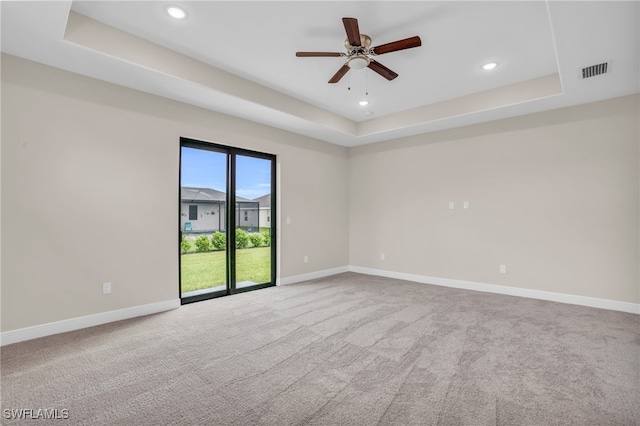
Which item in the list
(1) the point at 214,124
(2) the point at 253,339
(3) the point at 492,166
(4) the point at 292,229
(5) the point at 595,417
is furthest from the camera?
(4) the point at 292,229

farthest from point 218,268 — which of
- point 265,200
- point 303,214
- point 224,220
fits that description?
point 303,214

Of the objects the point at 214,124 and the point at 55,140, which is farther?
the point at 214,124

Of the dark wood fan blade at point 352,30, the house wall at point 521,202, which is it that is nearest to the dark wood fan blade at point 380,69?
the dark wood fan blade at point 352,30

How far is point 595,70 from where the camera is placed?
10.4 ft

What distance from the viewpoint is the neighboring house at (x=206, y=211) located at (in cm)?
426

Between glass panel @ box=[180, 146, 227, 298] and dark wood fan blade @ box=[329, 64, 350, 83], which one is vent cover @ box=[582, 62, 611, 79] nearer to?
dark wood fan blade @ box=[329, 64, 350, 83]

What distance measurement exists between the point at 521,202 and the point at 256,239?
14.0 ft

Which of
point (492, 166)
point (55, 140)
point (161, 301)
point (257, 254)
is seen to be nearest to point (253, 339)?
point (161, 301)

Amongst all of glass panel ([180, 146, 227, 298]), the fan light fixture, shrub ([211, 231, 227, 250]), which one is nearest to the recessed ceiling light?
the fan light fixture

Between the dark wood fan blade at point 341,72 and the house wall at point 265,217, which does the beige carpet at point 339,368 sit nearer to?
the house wall at point 265,217

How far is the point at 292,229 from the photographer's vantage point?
5.54 m

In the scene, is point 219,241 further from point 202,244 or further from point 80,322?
point 80,322

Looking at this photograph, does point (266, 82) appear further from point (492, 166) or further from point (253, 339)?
point (492, 166)

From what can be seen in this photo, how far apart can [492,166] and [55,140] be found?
19.2 ft
